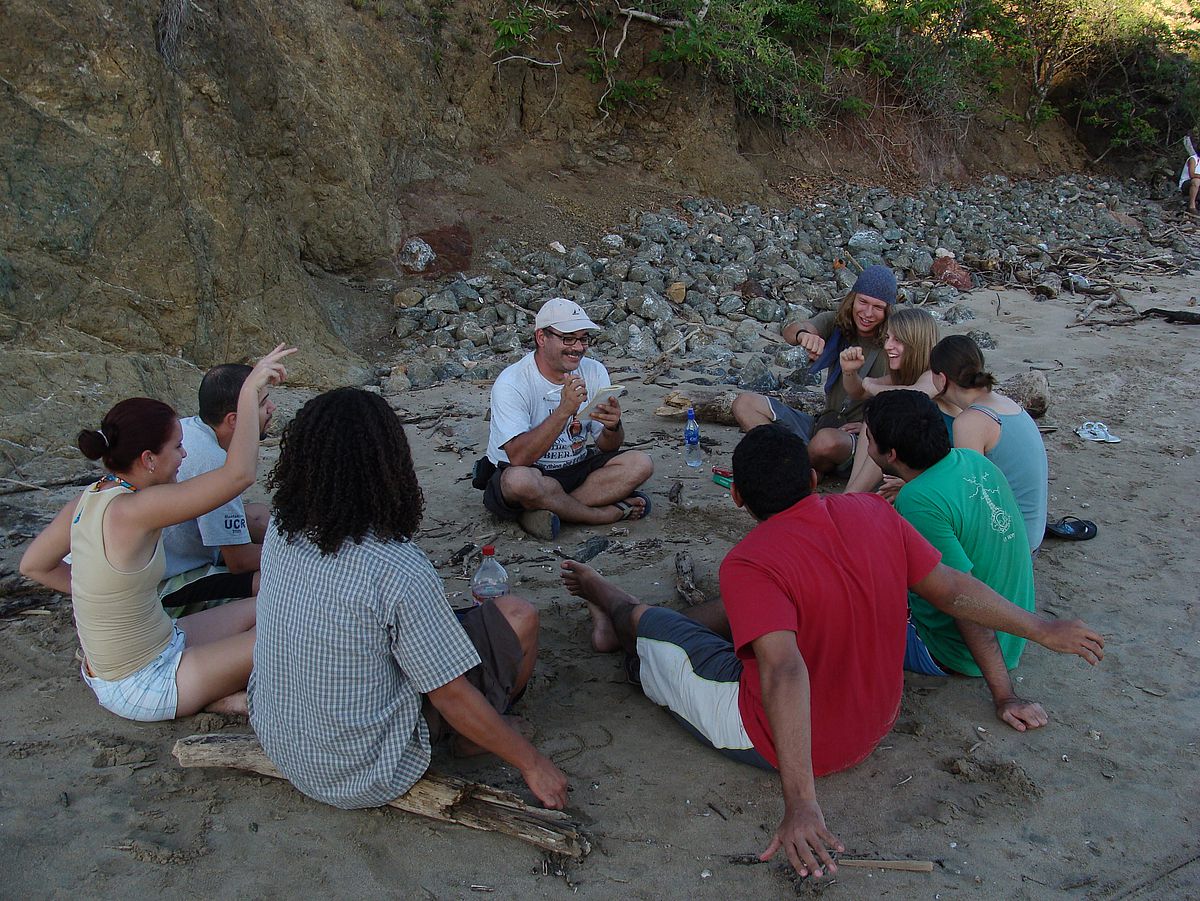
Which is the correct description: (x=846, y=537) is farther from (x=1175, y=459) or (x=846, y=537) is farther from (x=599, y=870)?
(x=1175, y=459)

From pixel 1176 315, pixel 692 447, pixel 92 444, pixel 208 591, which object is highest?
pixel 92 444

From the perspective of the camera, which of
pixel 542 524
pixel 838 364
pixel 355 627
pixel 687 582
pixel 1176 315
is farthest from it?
pixel 1176 315

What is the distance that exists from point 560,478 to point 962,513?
2507 millimetres

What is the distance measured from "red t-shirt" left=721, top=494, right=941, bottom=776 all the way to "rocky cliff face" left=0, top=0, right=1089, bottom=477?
5135mm

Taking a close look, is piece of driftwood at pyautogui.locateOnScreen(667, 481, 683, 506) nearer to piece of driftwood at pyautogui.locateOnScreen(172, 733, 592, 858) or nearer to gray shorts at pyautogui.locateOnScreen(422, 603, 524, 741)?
gray shorts at pyautogui.locateOnScreen(422, 603, 524, 741)

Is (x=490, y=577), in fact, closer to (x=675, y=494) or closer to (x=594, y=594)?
(x=594, y=594)

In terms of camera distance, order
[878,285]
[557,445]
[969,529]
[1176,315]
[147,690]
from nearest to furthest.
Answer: [147,690]
[969,529]
[557,445]
[878,285]
[1176,315]

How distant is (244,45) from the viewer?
8.82m

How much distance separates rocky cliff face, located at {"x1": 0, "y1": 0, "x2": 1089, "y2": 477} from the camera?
661cm

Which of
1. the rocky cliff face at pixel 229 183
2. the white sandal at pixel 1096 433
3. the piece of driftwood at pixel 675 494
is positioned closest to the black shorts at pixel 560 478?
the piece of driftwood at pixel 675 494

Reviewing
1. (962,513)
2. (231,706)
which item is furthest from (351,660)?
(962,513)

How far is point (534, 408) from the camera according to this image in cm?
514

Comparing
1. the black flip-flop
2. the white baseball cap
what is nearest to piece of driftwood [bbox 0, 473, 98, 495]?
the white baseball cap

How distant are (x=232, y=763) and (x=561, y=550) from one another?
89.2 inches
